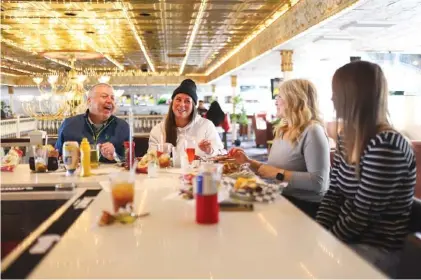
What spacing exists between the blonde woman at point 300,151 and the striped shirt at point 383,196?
793 mm

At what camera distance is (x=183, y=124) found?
13.1 feet

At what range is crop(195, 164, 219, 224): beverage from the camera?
62.9 inches

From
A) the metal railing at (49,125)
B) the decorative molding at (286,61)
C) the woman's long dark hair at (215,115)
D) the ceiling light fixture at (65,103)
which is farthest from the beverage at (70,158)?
the metal railing at (49,125)

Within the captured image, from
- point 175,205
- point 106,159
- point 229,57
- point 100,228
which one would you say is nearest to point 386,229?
point 175,205

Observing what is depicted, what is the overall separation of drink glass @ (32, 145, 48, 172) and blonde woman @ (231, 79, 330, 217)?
124cm

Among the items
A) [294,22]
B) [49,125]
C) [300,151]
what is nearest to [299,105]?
[300,151]

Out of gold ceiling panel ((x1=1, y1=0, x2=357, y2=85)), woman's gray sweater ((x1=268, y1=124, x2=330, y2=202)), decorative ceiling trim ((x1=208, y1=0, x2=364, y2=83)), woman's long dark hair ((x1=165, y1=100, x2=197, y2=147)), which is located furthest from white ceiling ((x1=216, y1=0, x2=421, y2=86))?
woman's gray sweater ((x1=268, y1=124, x2=330, y2=202))

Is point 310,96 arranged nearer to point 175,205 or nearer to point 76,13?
point 175,205

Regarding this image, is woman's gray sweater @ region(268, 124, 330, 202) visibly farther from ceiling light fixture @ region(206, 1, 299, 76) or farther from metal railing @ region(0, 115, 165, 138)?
metal railing @ region(0, 115, 165, 138)

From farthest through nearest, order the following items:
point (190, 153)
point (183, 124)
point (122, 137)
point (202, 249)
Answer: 1. point (183, 124)
2. point (122, 137)
3. point (190, 153)
4. point (202, 249)

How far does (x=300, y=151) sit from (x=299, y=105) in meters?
0.30

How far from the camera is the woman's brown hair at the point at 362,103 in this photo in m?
1.84

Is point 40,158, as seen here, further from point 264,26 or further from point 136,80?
point 136,80

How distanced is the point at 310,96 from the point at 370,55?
11.4 meters
